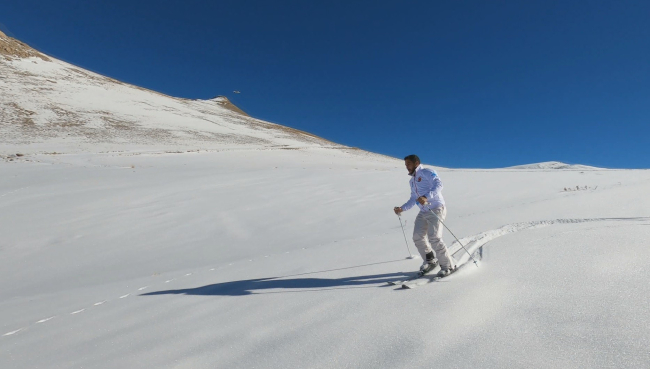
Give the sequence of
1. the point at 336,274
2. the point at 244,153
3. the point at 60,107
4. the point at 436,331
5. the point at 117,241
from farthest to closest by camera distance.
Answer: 1. the point at 60,107
2. the point at 244,153
3. the point at 117,241
4. the point at 336,274
5. the point at 436,331

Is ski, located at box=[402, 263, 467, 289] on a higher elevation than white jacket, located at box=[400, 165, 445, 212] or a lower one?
lower

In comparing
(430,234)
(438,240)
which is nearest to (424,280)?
(438,240)

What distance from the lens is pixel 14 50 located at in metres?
52.4

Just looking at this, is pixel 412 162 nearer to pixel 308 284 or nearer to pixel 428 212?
pixel 428 212

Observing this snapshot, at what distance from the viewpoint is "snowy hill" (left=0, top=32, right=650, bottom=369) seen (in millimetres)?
2928

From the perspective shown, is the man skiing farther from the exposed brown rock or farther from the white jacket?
the exposed brown rock

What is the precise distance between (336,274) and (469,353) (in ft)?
9.94

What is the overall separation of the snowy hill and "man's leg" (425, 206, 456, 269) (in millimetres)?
270

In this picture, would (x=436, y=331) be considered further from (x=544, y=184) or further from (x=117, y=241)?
(x=544, y=184)

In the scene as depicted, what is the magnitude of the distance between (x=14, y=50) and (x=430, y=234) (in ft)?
230

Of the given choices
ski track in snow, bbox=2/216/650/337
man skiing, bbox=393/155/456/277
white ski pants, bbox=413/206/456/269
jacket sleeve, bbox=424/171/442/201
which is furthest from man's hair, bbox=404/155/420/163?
ski track in snow, bbox=2/216/650/337

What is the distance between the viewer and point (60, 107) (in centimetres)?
3769

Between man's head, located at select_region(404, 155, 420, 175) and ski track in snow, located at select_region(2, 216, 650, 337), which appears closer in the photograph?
man's head, located at select_region(404, 155, 420, 175)

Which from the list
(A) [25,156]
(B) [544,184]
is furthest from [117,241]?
(A) [25,156]
